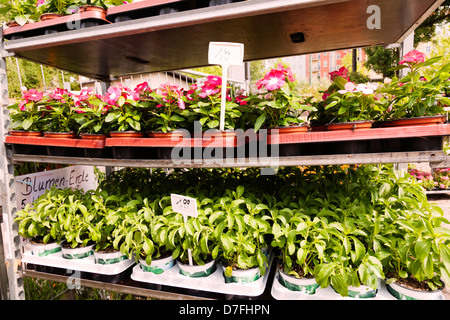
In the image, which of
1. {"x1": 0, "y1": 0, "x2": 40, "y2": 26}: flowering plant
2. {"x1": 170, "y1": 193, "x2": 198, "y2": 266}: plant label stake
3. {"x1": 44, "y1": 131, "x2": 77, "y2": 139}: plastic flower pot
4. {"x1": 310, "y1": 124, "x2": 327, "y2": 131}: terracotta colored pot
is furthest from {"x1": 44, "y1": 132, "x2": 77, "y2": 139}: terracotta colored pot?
{"x1": 310, "y1": 124, "x2": 327, "y2": 131}: terracotta colored pot

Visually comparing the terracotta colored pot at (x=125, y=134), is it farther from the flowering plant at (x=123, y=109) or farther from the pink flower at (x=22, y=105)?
the pink flower at (x=22, y=105)

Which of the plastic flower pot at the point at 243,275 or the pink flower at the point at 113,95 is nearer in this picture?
the plastic flower pot at the point at 243,275

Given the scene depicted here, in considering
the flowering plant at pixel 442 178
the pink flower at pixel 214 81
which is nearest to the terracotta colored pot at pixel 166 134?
the pink flower at pixel 214 81

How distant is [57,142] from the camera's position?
1.36 metres

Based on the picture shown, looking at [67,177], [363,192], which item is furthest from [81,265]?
[363,192]

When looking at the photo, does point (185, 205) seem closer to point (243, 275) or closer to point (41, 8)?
point (243, 275)

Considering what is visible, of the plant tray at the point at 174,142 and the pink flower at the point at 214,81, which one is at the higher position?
the pink flower at the point at 214,81

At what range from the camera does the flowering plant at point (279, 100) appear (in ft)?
3.48

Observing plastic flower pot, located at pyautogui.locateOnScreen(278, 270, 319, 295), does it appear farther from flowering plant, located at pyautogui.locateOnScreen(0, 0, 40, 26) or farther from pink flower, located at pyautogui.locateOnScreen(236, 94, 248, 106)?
flowering plant, located at pyautogui.locateOnScreen(0, 0, 40, 26)

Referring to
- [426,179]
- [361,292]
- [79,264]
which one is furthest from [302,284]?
[426,179]

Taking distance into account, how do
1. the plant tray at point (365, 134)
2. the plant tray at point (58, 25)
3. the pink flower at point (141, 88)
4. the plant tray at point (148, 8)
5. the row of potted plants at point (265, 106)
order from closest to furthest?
the plant tray at point (365, 134)
the row of potted plants at point (265, 106)
the plant tray at point (148, 8)
the plant tray at point (58, 25)
the pink flower at point (141, 88)

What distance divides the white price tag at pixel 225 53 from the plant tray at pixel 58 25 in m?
0.60

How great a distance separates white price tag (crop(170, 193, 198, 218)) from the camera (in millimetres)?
1130

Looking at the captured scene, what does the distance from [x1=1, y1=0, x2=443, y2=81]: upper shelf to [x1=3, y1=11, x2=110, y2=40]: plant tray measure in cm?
6
